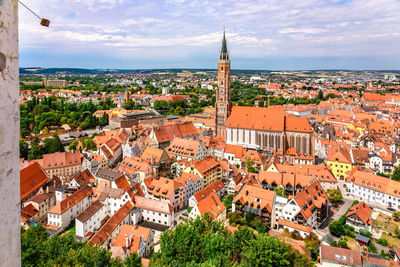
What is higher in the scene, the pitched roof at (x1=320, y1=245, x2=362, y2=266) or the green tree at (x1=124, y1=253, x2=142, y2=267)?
the green tree at (x1=124, y1=253, x2=142, y2=267)

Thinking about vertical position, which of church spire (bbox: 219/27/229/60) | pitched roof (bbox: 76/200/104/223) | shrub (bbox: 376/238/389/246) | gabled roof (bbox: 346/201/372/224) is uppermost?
church spire (bbox: 219/27/229/60)

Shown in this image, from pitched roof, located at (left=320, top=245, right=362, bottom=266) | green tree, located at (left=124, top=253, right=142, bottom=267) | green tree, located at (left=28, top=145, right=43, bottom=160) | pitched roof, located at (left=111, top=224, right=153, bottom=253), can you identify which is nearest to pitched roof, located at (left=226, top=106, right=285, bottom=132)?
pitched roof, located at (left=320, top=245, right=362, bottom=266)

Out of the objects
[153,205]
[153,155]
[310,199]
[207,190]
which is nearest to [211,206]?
[207,190]

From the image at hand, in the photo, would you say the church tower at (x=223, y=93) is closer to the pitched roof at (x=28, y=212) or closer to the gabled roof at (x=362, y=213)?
the gabled roof at (x=362, y=213)

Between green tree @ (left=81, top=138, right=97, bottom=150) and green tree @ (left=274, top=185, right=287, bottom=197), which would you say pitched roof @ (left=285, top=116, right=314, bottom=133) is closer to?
green tree @ (left=274, top=185, right=287, bottom=197)

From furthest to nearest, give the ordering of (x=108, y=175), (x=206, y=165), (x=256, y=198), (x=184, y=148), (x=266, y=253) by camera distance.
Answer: (x=184, y=148) → (x=206, y=165) → (x=108, y=175) → (x=256, y=198) → (x=266, y=253)

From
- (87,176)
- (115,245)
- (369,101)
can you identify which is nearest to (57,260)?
(115,245)

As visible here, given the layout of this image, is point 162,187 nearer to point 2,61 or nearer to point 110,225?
point 110,225
